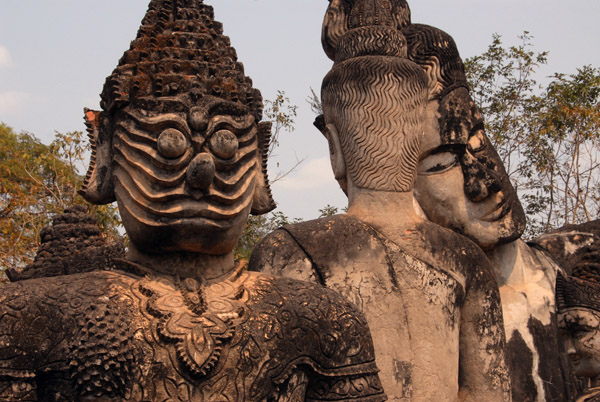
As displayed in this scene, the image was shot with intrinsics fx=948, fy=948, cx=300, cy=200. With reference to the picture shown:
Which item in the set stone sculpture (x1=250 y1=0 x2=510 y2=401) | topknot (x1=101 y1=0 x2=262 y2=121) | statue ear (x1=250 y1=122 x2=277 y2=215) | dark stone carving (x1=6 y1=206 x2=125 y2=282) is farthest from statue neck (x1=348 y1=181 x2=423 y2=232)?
topknot (x1=101 y1=0 x2=262 y2=121)

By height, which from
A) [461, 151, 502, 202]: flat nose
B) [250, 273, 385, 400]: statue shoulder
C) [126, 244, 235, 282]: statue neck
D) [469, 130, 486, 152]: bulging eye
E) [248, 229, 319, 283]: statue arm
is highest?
[469, 130, 486, 152]: bulging eye

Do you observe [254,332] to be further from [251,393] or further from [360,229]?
[360,229]

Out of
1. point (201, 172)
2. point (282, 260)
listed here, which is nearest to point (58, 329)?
point (201, 172)

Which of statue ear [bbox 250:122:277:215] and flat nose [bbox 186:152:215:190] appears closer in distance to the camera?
flat nose [bbox 186:152:215:190]

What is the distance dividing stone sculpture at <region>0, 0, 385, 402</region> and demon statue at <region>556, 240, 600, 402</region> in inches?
146

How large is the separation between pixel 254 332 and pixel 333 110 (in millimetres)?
2756

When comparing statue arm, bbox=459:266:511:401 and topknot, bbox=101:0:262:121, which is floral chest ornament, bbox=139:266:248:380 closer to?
topknot, bbox=101:0:262:121

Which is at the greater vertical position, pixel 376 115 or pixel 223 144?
pixel 376 115

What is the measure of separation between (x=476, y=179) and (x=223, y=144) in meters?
3.38

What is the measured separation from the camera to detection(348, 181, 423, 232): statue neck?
6.05 meters

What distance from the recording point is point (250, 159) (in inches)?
165

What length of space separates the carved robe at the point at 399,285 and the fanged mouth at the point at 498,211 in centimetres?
112

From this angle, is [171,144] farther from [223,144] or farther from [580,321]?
[580,321]

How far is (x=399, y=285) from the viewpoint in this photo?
5852 mm
